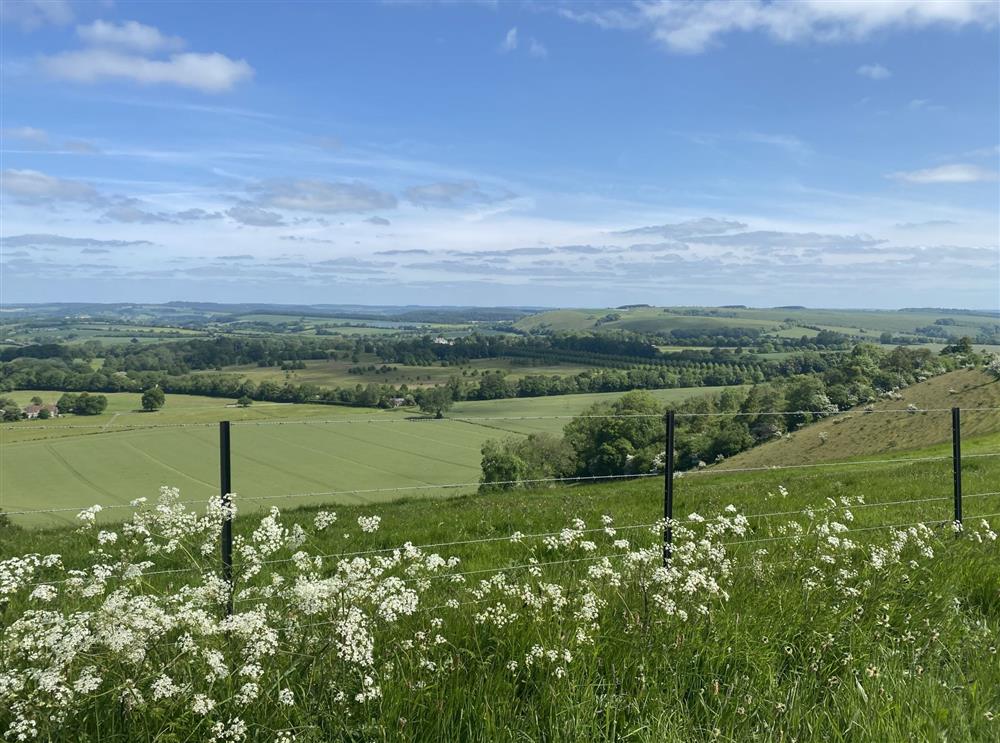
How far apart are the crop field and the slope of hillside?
Result: 69.6 ft

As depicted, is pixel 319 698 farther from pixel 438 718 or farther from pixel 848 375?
pixel 848 375

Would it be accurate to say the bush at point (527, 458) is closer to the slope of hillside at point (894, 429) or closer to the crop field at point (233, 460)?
the crop field at point (233, 460)

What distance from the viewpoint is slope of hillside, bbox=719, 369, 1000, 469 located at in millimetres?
37656

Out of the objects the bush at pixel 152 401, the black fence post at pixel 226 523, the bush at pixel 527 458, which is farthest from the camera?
the bush at pixel 152 401

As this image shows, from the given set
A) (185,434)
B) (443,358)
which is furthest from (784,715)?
(443,358)

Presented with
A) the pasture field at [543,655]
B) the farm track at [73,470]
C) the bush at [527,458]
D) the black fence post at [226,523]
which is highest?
the black fence post at [226,523]

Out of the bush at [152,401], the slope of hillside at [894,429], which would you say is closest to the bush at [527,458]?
the slope of hillside at [894,429]

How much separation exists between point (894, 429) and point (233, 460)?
42854mm

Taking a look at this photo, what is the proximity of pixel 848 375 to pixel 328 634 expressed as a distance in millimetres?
86355

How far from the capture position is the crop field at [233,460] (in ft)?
128

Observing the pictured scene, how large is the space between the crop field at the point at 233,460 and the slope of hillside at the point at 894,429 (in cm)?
2122

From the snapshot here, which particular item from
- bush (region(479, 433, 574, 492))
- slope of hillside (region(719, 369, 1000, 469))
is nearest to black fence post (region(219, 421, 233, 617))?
slope of hillside (region(719, 369, 1000, 469))

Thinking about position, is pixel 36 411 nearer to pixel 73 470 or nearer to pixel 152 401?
pixel 73 470

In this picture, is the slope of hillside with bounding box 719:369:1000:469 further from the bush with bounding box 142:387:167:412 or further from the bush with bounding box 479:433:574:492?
the bush with bounding box 142:387:167:412
